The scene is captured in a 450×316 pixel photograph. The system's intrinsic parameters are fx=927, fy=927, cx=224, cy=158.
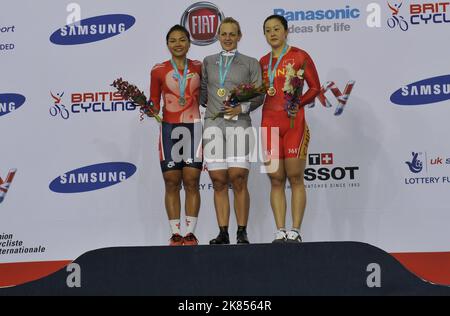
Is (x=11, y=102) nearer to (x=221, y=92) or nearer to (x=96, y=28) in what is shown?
(x=96, y=28)

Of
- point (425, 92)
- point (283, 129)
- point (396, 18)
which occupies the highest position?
point (396, 18)

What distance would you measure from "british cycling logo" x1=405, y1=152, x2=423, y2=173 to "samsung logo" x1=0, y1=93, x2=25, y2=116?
268 centimetres

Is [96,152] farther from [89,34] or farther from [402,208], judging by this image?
[402,208]

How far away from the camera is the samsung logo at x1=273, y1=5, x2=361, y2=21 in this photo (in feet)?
20.0

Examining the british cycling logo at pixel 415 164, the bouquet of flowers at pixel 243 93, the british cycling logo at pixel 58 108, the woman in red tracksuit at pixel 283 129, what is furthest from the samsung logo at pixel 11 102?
the british cycling logo at pixel 415 164

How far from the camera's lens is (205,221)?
6.21m

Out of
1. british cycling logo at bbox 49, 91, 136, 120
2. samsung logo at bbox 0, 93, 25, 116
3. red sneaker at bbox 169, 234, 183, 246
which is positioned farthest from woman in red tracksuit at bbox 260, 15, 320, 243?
samsung logo at bbox 0, 93, 25, 116

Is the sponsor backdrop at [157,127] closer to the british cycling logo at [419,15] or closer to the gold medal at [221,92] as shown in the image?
the british cycling logo at [419,15]

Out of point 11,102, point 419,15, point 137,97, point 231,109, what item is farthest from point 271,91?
point 11,102

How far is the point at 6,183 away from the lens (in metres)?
6.43

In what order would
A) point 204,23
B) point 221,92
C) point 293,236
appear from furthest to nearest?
1. point 204,23
2. point 221,92
3. point 293,236

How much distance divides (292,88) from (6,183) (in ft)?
7.44

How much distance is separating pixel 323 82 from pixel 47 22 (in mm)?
1964
